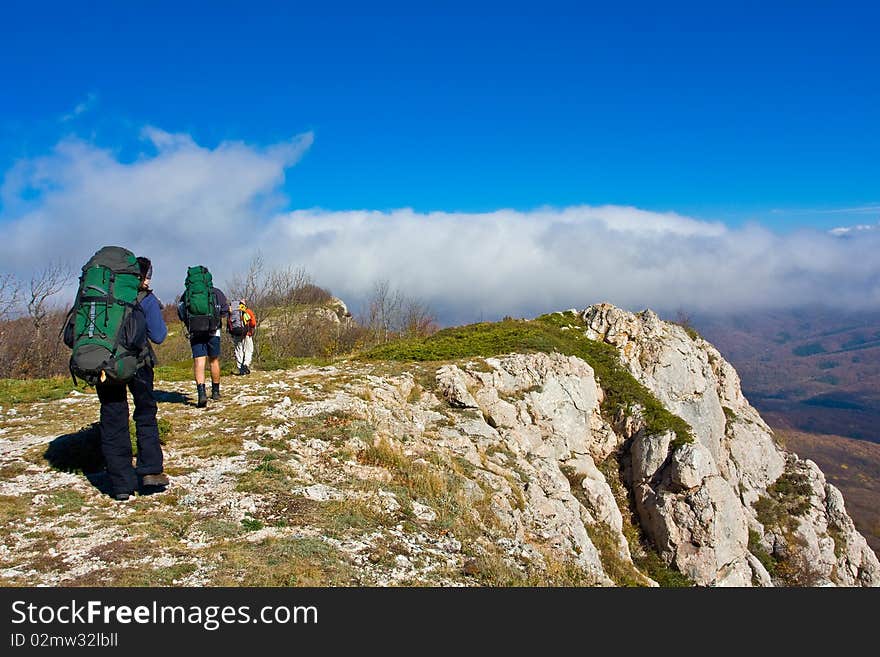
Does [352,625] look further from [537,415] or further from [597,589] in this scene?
[537,415]

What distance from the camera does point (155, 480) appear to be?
8367 mm

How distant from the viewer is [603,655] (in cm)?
552

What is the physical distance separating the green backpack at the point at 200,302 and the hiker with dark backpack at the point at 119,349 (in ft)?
16.3

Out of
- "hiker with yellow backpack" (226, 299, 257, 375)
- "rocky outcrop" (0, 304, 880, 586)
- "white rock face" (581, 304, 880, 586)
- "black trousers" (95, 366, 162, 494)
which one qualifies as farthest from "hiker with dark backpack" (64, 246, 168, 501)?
"white rock face" (581, 304, 880, 586)

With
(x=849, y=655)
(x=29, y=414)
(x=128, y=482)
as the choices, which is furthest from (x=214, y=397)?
(x=849, y=655)

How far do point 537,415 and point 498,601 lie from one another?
14.7m

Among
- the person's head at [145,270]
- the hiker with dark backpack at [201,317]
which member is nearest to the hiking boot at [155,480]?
the person's head at [145,270]

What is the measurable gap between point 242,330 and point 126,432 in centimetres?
1107

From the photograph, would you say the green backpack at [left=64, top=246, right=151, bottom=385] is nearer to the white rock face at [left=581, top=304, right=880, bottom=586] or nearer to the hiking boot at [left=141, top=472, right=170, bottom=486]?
the hiking boot at [left=141, top=472, right=170, bottom=486]

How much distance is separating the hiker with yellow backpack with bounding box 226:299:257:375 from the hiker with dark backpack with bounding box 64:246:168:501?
9.92m

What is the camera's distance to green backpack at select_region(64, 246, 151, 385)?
7.20 m

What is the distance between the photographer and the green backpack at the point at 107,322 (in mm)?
7199

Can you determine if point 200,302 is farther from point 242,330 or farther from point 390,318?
point 390,318

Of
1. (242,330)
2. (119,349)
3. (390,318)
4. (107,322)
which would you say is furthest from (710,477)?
(390,318)
